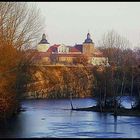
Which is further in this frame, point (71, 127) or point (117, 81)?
point (117, 81)

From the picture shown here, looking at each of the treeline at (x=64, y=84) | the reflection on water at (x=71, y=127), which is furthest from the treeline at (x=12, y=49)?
the treeline at (x=64, y=84)

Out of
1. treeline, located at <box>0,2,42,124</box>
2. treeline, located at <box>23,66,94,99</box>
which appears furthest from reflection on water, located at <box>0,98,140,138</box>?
treeline, located at <box>23,66,94,99</box>

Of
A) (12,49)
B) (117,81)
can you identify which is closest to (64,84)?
(117,81)

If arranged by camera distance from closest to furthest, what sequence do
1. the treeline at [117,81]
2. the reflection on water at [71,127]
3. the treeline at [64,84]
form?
the reflection on water at [71,127]
the treeline at [117,81]
the treeline at [64,84]

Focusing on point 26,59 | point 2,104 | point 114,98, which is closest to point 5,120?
point 2,104

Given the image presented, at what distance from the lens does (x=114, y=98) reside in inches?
896

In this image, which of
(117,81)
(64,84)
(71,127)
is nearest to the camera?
(71,127)

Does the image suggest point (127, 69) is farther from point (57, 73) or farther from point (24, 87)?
point (57, 73)

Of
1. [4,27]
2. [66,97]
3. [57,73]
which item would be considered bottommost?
[66,97]

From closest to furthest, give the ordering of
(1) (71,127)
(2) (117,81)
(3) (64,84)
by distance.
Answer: (1) (71,127) → (2) (117,81) → (3) (64,84)

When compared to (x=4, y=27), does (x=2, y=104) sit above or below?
below

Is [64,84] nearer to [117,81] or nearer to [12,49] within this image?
[117,81]

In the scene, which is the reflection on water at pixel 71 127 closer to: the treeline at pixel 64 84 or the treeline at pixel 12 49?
the treeline at pixel 12 49

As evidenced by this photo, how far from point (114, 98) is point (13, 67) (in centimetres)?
901
